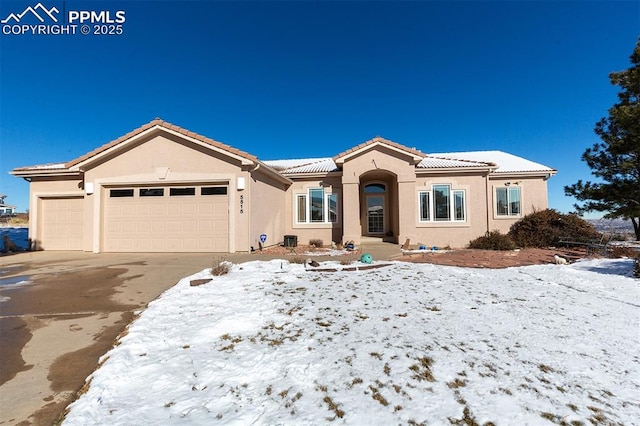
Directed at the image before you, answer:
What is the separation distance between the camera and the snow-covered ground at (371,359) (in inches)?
104

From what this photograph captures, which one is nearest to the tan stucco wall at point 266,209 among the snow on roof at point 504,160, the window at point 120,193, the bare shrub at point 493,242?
the window at point 120,193

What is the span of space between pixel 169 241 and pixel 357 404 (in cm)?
1116

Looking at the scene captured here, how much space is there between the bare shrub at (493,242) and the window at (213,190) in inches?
443

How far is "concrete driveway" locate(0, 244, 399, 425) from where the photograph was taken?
297cm

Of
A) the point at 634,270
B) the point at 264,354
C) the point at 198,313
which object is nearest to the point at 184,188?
the point at 198,313

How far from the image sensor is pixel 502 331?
4.25 m

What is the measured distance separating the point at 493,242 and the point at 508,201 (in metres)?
3.48

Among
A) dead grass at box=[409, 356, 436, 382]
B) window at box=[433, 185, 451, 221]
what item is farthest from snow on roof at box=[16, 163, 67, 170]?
window at box=[433, 185, 451, 221]

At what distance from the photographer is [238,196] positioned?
454 inches

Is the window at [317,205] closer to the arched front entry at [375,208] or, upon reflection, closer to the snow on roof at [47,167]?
the arched front entry at [375,208]

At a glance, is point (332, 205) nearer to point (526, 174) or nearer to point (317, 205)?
point (317, 205)

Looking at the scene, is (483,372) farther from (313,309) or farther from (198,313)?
(198,313)

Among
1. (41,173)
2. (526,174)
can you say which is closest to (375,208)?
(526,174)

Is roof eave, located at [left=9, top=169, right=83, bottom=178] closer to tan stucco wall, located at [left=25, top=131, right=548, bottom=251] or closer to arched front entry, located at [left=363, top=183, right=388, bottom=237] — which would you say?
tan stucco wall, located at [left=25, top=131, right=548, bottom=251]
